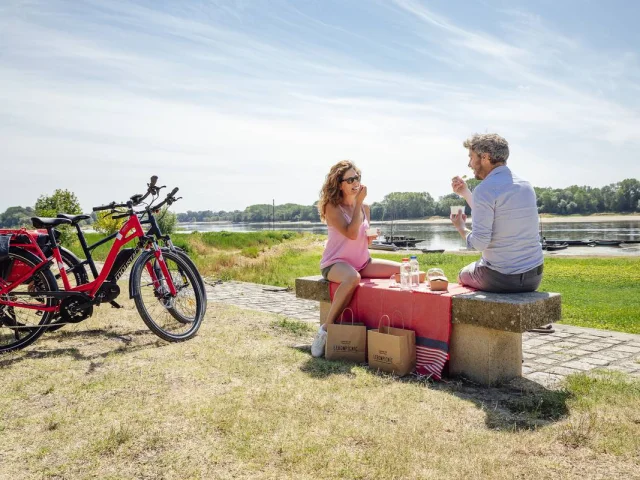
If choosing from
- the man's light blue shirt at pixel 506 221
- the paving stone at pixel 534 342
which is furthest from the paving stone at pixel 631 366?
the man's light blue shirt at pixel 506 221

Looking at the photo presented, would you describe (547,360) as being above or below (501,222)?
below

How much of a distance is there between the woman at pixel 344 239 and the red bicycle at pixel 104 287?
56.4 inches

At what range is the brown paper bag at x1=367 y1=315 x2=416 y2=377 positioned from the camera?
4.50m

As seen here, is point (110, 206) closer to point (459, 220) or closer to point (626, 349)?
point (459, 220)

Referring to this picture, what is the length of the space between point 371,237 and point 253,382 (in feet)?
7.13

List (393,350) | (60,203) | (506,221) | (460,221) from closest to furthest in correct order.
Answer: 1. (506,221)
2. (393,350)
3. (460,221)
4. (60,203)

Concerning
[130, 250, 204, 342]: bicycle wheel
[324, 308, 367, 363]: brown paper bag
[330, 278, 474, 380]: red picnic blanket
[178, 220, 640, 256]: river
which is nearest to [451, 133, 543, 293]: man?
[330, 278, 474, 380]: red picnic blanket

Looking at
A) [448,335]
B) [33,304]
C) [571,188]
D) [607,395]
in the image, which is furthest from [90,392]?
[571,188]

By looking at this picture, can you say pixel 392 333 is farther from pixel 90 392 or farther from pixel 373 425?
pixel 90 392

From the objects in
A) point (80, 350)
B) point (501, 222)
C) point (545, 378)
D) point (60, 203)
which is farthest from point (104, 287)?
point (60, 203)

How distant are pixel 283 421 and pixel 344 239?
7.93ft

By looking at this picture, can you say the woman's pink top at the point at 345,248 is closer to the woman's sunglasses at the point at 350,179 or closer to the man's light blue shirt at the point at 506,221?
the woman's sunglasses at the point at 350,179

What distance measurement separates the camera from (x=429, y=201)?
15625 cm

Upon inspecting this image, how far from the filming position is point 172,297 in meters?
5.66
